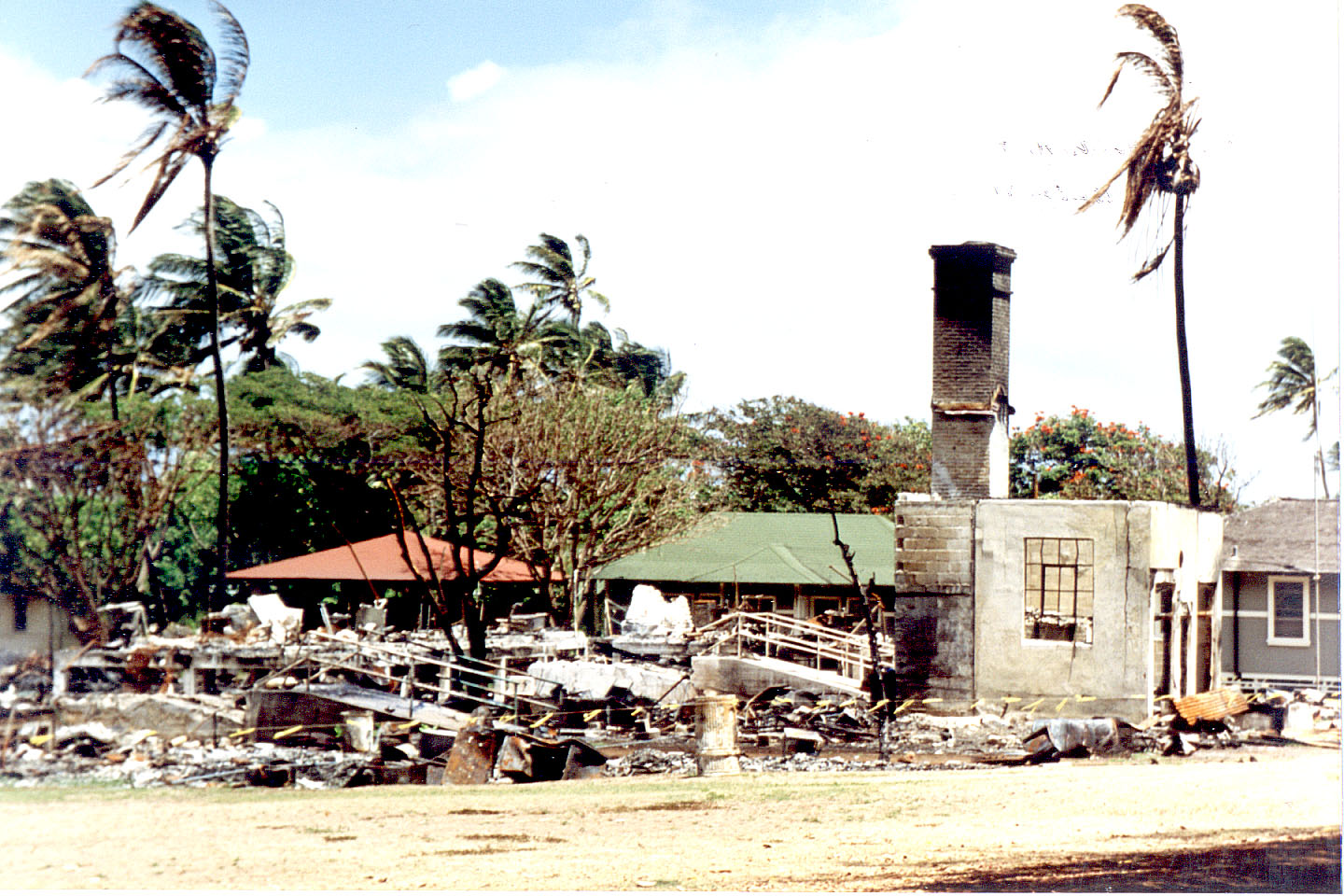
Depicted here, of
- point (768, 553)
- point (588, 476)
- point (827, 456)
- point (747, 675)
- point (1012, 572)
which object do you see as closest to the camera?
point (1012, 572)

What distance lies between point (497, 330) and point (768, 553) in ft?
28.5

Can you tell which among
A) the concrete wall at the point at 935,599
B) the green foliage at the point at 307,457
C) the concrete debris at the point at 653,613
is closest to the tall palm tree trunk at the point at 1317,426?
the concrete wall at the point at 935,599

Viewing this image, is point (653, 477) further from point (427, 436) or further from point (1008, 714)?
point (1008, 714)

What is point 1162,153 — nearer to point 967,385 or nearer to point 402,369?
point 967,385

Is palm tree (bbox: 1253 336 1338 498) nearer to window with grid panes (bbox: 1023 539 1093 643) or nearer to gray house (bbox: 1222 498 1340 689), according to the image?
gray house (bbox: 1222 498 1340 689)

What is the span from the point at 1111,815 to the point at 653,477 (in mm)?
13218

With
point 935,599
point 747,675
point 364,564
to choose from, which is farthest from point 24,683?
point 747,675

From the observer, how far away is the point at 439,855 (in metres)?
8.87

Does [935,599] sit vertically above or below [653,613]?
above

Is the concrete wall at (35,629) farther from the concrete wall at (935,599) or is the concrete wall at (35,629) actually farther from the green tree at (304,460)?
the concrete wall at (935,599)

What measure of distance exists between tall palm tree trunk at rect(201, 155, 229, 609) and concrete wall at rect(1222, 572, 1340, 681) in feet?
30.3

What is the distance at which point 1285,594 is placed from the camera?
36.8ft

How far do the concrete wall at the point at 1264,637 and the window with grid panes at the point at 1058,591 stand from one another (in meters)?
1.35

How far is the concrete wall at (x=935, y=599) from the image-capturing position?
1348 cm
